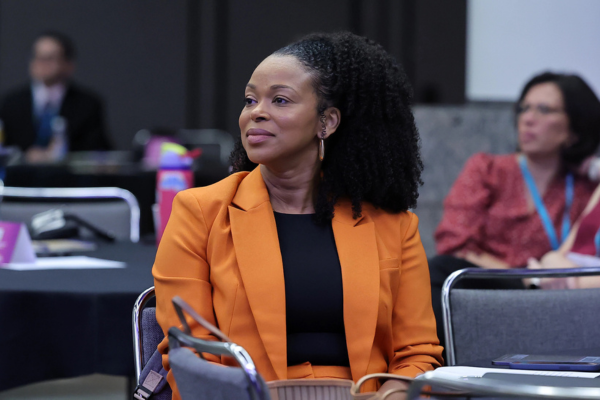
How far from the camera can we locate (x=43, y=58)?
572cm

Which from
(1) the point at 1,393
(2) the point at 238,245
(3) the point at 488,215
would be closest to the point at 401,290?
(2) the point at 238,245

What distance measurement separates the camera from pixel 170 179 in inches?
97.3

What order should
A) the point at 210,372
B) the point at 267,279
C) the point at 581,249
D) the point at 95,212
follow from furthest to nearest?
the point at 95,212 → the point at 581,249 → the point at 267,279 → the point at 210,372

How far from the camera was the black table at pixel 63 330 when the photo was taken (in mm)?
1807

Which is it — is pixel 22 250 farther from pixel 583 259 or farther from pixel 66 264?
pixel 583 259

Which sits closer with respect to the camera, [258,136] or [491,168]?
[258,136]

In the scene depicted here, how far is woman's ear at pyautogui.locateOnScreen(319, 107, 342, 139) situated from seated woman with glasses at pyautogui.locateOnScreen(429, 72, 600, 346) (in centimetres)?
128

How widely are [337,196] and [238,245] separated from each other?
0.91ft

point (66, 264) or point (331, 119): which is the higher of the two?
point (331, 119)

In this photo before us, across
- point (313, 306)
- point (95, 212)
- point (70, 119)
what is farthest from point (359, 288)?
point (70, 119)

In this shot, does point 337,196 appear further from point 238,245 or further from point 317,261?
point 238,245

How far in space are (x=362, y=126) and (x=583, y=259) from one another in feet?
3.71

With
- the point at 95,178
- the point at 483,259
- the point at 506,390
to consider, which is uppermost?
the point at 506,390

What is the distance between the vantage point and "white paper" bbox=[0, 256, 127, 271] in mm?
2131
